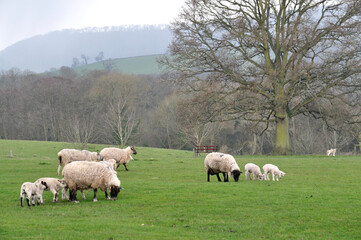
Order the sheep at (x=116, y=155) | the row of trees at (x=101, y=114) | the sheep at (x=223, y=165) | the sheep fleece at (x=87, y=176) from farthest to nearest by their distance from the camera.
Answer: the row of trees at (x=101, y=114) < the sheep at (x=116, y=155) < the sheep at (x=223, y=165) < the sheep fleece at (x=87, y=176)

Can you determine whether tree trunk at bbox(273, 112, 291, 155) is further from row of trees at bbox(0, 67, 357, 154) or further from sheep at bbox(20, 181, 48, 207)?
row of trees at bbox(0, 67, 357, 154)

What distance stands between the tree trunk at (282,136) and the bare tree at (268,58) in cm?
9

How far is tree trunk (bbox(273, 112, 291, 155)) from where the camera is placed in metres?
41.3

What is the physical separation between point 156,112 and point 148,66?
99.8 meters

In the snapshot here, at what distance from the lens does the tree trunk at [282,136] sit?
4134cm

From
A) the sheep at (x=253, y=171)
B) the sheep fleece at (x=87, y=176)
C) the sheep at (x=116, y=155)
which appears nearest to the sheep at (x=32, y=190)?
the sheep fleece at (x=87, y=176)

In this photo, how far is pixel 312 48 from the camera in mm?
40281

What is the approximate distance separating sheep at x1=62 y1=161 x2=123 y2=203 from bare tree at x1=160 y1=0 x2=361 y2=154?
76.7 ft

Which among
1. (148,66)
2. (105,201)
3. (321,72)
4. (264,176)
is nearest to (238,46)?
(321,72)

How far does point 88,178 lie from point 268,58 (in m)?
28.1

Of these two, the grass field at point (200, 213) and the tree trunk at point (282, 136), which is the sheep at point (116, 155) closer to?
the grass field at point (200, 213)

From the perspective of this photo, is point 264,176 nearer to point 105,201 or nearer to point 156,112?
point 105,201

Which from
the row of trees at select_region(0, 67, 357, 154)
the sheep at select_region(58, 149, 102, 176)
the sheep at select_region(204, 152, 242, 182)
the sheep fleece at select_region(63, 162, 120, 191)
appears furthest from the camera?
the row of trees at select_region(0, 67, 357, 154)

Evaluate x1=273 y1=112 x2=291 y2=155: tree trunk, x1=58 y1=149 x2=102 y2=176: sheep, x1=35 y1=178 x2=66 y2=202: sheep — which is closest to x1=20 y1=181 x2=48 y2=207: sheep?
x1=35 y1=178 x2=66 y2=202: sheep
